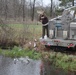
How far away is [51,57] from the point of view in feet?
49.5

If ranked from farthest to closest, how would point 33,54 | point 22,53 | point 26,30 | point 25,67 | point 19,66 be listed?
1. point 26,30
2. point 22,53
3. point 33,54
4. point 19,66
5. point 25,67

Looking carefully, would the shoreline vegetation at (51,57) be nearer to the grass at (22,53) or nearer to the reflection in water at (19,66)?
the grass at (22,53)

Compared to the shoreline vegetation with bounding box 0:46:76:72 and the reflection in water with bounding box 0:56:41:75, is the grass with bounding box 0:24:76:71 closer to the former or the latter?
the shoreline vegetation with bounding box 0:46:76:72

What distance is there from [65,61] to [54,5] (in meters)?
39.1

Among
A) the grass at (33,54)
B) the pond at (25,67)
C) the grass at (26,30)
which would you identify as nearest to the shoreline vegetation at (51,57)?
the grass at (33,54)

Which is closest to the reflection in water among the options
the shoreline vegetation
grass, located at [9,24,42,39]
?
the shoreline vegetation

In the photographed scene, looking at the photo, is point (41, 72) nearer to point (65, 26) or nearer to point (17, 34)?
point (65, 26)

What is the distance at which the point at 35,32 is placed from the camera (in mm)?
22547

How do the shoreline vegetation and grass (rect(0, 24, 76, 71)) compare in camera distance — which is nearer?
the shoreline vegetation

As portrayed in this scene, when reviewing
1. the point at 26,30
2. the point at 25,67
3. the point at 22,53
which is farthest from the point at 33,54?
the point at 26,30

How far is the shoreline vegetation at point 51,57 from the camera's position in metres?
13.7

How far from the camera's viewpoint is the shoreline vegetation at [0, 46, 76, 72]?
13.7 meters

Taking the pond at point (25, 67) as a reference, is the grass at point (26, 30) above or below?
above

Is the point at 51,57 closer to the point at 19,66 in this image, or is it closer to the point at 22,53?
the point at 19,66
